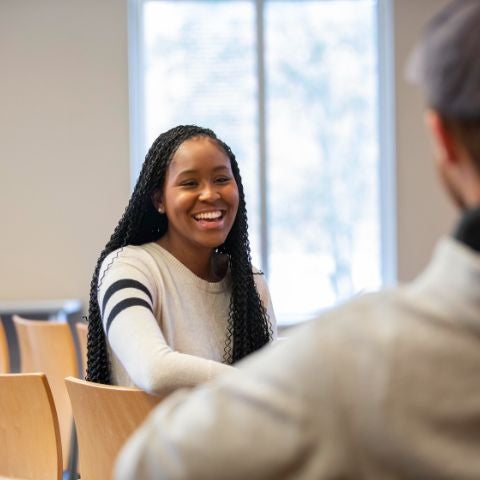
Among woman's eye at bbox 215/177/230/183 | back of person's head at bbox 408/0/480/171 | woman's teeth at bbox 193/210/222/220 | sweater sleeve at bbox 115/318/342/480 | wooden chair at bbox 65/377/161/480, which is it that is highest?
back of person's head at bbox 408/0/480/171

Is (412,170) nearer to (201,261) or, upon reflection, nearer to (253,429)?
(201,261)

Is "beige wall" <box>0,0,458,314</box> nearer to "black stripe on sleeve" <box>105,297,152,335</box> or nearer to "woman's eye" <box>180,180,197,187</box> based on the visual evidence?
"woman's eye" <box>180,180,197,187</box>

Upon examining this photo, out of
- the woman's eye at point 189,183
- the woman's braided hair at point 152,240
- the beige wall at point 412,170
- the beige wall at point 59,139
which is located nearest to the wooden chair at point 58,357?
the woman's braided hair at point 152,240

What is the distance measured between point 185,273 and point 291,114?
388cm

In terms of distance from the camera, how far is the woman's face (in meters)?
2.29

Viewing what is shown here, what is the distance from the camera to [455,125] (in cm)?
70

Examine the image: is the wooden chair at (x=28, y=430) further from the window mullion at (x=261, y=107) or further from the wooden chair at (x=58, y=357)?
the window mullion at (x=261, y=107)

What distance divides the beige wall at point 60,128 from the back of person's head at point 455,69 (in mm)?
5205

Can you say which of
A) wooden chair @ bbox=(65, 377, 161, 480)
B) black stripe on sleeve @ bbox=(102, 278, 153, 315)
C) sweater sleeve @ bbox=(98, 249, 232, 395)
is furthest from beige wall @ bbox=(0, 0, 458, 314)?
wooden chair @ bbox=(65, 377, 161, 480)

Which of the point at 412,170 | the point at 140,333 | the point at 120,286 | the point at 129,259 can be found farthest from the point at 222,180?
the point at 412,170

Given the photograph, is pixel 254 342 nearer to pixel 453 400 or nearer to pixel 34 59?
pixel 453 400

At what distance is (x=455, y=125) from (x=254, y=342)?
5.61ft

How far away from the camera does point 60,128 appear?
229 inches

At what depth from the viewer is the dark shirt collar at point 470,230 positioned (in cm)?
67
